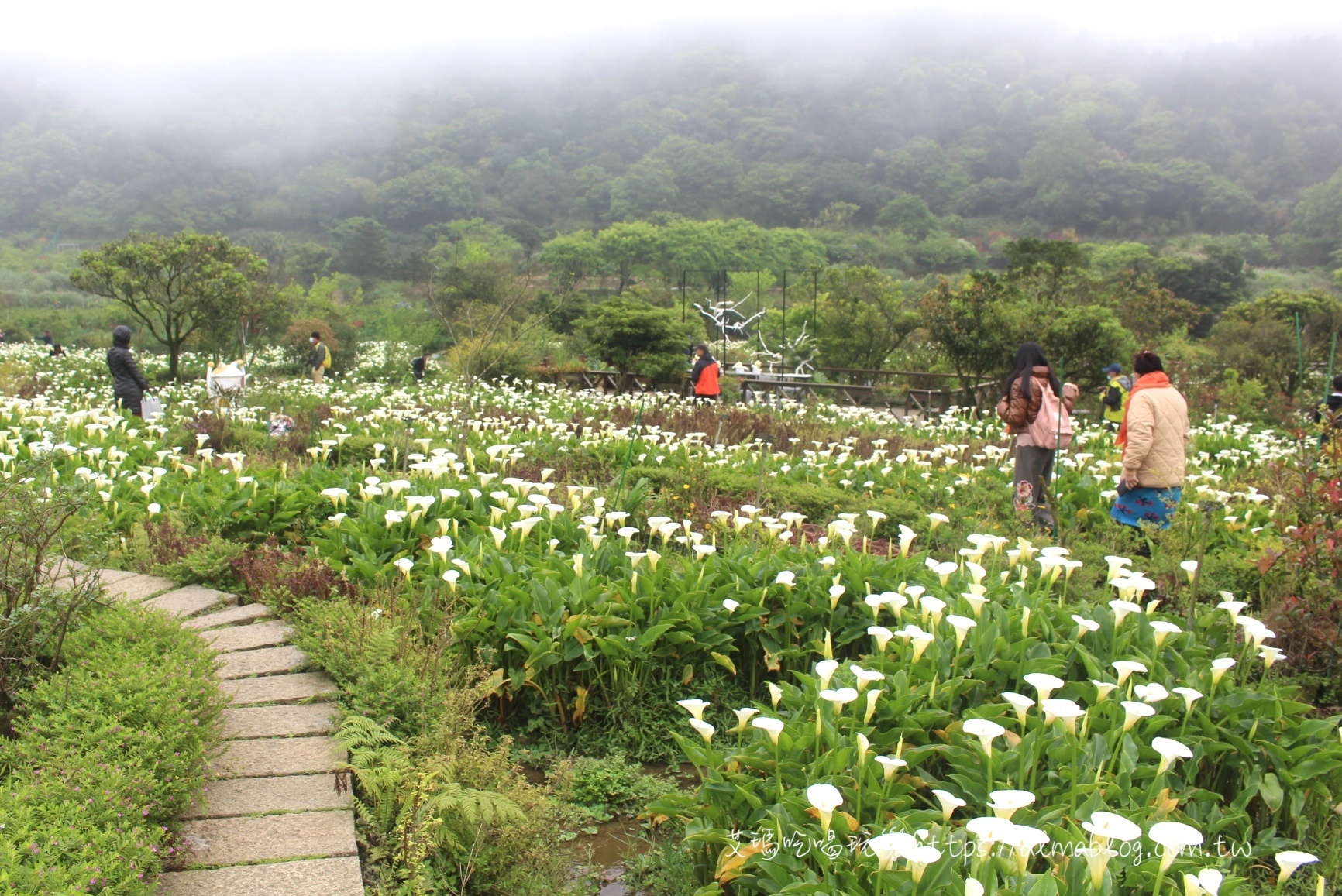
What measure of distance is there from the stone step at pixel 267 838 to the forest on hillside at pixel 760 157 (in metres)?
68.5

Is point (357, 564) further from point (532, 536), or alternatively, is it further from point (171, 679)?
point (171, 679)

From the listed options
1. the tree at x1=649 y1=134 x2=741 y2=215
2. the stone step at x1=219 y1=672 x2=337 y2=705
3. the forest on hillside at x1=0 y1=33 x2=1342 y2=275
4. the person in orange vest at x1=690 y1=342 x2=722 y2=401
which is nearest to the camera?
the stone step at x1=219 y1=672 x2=337 y2=705

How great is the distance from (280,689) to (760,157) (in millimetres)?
111096

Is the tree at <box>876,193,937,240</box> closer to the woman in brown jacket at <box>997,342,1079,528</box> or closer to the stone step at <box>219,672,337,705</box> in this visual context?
the woman in brown jacket at <box>997,342,1079,528</box>

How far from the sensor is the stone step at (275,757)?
9.14 feet

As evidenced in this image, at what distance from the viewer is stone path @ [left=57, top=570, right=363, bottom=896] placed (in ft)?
7.61

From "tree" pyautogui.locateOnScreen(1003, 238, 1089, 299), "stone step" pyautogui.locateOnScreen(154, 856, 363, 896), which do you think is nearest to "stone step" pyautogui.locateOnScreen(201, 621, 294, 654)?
"stone step" pyautogui.locateOnScreen(154, 856, 363, 896)

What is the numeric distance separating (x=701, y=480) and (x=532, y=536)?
2.68 m

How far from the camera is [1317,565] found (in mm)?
4164

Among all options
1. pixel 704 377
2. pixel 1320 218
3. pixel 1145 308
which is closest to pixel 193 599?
pixel 704 377

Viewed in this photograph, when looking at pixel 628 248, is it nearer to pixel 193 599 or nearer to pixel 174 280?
pixel 174 280

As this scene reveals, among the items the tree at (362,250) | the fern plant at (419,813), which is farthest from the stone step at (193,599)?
the tree at (362,250)

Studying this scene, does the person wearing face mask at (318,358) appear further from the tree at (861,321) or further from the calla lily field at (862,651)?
the tree at (861,321)

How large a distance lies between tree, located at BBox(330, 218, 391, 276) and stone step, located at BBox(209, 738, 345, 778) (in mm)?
73614
